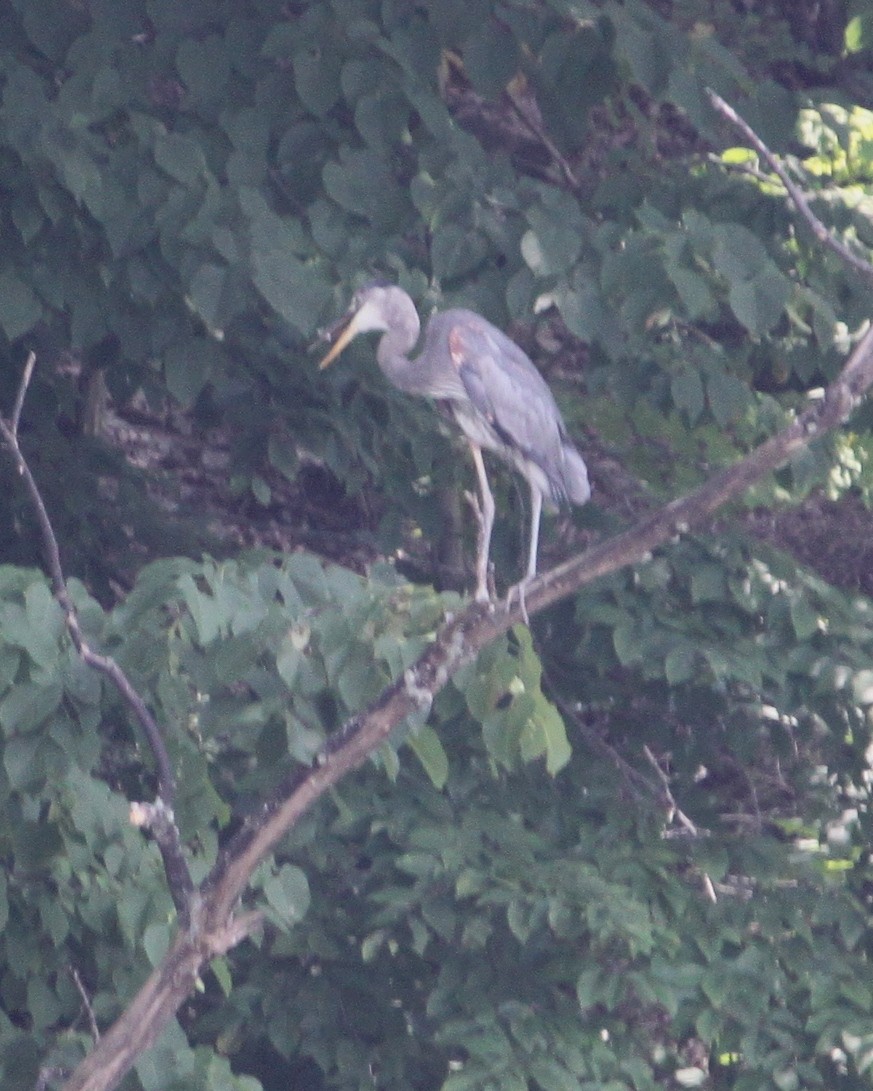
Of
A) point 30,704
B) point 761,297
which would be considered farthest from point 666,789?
point 30,704

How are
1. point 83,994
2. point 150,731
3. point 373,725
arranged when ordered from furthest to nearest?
point 83,994 → point 373,725 → point 150,731

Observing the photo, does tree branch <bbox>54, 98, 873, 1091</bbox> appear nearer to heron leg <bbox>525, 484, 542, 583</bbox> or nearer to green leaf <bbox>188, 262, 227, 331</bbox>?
heron leg <bbox>525, 484, 542, 583</bbox>

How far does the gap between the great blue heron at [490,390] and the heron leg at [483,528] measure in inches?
1.5

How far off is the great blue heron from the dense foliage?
4.4 inches

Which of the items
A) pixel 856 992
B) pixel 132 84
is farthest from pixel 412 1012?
pixel 132 84

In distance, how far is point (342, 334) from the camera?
3.58m

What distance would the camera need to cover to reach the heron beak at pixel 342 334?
3400 millimetres

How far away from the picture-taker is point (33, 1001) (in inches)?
121

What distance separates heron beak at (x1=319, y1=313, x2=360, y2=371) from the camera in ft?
11.2

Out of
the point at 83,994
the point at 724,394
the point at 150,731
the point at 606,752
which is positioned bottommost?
the point at 606,752

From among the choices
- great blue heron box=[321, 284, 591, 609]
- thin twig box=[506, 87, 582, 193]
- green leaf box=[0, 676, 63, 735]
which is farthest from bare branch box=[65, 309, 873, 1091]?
thin twig box=[506, 87, 582, 193]

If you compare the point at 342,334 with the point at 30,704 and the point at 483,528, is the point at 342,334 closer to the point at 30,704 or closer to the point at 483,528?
the point at 483,528

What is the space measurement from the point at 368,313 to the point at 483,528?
99 cm

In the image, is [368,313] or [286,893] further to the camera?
[368,313]
